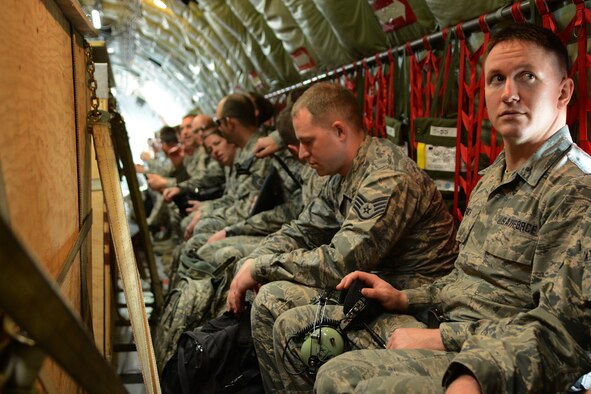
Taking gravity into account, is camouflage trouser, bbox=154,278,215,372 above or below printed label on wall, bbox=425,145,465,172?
below

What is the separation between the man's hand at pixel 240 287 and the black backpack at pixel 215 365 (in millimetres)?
89

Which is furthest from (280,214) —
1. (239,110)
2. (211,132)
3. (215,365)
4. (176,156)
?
(176,156)

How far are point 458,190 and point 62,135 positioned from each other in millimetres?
2101

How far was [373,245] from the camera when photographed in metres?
2.37

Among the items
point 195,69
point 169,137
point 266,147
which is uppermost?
point 195,69

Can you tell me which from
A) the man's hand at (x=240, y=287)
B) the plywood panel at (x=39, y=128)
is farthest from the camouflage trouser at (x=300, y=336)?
the plywood panel at (x=39, y=128)

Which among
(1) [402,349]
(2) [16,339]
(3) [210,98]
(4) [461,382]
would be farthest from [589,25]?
(3) [210,98]

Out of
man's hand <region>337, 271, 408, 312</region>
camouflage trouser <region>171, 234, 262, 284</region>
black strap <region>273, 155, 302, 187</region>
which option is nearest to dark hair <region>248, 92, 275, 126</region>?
black strap <region>273, 155, 302, 187</region>

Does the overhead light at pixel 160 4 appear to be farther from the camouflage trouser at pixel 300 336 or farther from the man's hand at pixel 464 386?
the man's hand at pixel 464 386

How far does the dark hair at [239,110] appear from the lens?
5.21 meters

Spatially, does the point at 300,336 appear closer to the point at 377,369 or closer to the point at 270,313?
the point at 270,313

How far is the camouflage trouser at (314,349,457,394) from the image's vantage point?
1.67 meters

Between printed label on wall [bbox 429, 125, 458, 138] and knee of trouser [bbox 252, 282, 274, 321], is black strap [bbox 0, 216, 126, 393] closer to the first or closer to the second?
knee of trouser [bbox 252, 282, 274, 321]

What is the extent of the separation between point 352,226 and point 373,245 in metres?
0.11
